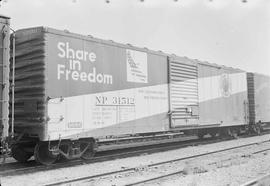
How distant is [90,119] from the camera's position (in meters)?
10.3

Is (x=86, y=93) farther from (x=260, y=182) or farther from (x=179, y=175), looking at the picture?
(x=260, y=182)

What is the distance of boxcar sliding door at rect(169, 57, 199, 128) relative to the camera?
1348 cm

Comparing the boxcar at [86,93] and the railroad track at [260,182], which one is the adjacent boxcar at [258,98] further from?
the railroad track at [260,182]

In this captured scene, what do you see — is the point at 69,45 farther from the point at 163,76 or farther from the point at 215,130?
the point at 215,130

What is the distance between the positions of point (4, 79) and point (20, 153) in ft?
12.9

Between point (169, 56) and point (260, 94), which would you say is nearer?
point (169, 56)

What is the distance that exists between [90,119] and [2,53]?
3842 millimetres

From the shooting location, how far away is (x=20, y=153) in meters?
10.3

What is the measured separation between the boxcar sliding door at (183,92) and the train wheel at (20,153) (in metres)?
5.34

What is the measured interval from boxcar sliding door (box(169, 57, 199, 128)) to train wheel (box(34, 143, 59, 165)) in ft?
16.3

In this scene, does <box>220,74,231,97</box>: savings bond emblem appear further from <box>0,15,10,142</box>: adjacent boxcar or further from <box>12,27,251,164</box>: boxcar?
<box>0,15,10,142</box>: adjacent boxcar

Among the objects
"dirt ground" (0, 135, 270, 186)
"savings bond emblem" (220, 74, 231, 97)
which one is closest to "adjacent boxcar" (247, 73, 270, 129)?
"savings bond emblem" (220, 74, 231, 97)

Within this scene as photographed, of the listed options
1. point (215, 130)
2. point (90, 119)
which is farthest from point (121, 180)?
point (215, 130)

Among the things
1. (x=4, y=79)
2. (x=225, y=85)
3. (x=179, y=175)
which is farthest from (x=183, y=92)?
(x=4, y=79)
